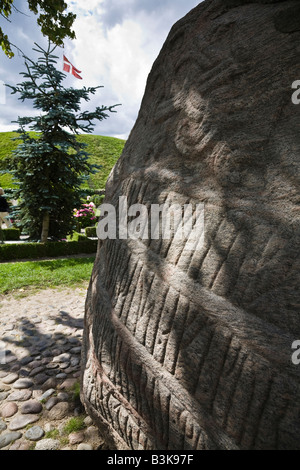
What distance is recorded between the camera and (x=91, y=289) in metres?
2.53

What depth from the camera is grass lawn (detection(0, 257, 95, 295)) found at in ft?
19.4

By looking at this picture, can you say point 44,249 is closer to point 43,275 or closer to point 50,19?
point 43,275

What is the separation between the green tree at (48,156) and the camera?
9.66 meters

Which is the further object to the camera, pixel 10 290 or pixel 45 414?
pixel 10 290

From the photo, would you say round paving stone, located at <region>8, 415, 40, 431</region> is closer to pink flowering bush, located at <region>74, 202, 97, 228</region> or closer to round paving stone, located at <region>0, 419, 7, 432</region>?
round paving stone, located at <region>0, 419, 7, 432</region>

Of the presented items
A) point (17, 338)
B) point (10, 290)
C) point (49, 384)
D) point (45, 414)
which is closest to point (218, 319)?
point (45, 414)

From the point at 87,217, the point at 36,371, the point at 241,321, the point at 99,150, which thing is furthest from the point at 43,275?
the point at 99,150

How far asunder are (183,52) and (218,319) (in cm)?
171

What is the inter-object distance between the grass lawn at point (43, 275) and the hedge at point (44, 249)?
1.50 m

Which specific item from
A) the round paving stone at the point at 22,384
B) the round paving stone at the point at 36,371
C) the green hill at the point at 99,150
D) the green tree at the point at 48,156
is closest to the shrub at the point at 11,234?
the green tree at the point at 48,156

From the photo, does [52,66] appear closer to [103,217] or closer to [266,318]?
[103,217]

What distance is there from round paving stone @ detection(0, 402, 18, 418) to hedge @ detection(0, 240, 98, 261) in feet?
23.7

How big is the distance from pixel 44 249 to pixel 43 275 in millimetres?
3020

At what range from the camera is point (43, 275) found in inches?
263
